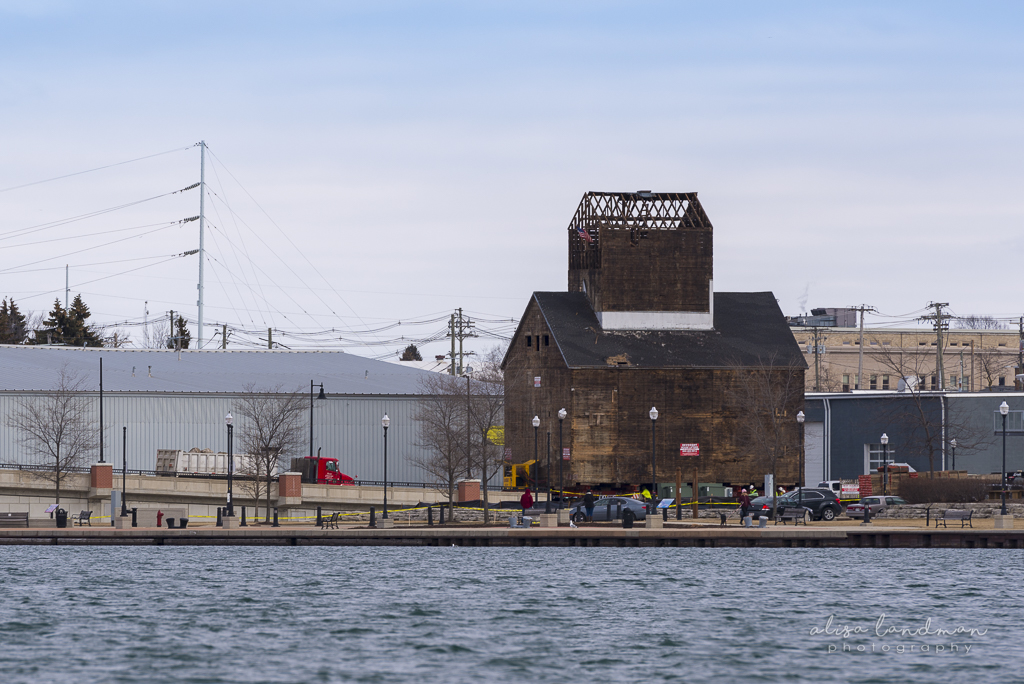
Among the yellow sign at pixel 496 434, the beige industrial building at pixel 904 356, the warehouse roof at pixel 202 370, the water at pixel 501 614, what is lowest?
the water at pixel 501 614

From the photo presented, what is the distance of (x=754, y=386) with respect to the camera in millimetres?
85688

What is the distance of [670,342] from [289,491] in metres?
26.9

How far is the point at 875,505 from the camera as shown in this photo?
65.7 meters

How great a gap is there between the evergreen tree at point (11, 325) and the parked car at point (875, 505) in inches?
4093

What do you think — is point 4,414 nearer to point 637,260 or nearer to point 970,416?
point 637,260

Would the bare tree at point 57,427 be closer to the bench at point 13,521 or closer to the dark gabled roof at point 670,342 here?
the bench at point 13,521

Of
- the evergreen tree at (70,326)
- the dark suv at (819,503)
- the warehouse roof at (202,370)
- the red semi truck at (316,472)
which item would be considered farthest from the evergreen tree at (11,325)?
the dark suv at (819,503)

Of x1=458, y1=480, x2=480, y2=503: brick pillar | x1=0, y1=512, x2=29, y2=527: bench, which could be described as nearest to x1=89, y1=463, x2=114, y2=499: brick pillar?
x1=0, y1=512, x2=29, y2=527: bench

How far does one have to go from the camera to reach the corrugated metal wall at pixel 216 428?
92125 millimetres

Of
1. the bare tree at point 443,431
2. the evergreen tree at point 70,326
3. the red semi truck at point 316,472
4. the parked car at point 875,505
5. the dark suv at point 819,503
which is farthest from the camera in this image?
the evergreen tree at point 70,326

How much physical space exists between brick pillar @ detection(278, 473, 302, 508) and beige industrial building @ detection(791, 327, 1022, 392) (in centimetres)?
9268

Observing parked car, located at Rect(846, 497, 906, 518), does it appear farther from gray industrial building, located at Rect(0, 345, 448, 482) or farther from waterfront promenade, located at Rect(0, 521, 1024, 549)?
gray industrial building, located at Rect(0, 345, 448, 482)

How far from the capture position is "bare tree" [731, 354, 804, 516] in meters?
84.8

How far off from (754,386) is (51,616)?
53916mm
